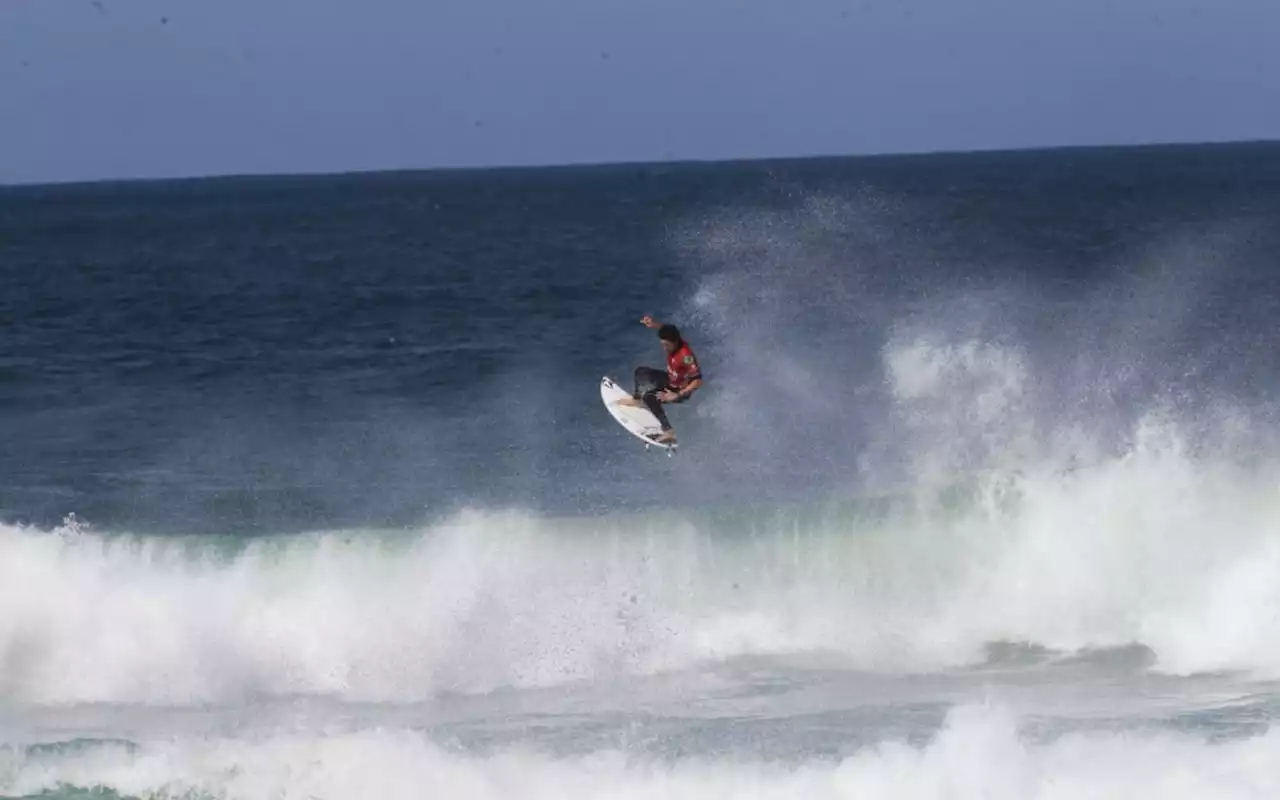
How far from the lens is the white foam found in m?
13.4

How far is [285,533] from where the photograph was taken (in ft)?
66.2

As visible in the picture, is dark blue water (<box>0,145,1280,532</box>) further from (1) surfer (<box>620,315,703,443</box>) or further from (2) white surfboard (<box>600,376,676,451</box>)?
(1) surfer (<box>620,315,703,443</box>)

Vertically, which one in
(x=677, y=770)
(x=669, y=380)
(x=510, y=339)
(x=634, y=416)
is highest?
(x=510, y=339)

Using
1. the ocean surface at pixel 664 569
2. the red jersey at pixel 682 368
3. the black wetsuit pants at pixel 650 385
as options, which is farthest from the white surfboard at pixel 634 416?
the ocean surface at pixel 664 569

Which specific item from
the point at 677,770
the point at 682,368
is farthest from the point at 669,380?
the point at 677,770

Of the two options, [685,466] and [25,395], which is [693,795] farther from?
[25,395]

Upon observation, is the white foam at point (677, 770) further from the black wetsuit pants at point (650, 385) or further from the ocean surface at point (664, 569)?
the black wetsuit pants at point (650, 385)

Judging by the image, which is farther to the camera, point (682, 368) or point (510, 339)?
point (510, 339)

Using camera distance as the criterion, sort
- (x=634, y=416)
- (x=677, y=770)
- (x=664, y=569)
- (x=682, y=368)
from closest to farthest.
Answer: (x=677, y=770)
(x=682, y=368)
(x=634, y=416)
(x=664, y=569)

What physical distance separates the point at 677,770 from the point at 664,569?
4.91m

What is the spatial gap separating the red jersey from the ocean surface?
2621mm

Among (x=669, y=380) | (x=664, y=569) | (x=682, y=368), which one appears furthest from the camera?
(x=664, y=569)

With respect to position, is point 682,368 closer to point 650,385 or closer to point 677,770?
point 650,385

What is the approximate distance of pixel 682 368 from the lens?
1669 centimetres
